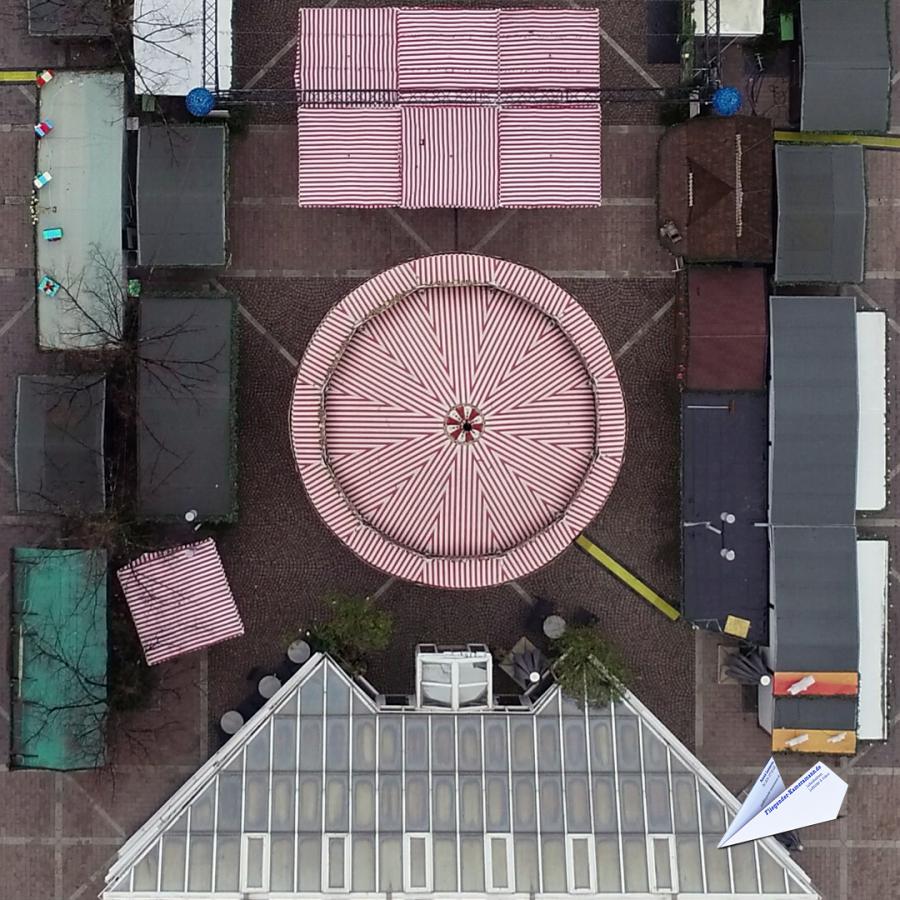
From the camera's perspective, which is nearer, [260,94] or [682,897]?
[682,897]

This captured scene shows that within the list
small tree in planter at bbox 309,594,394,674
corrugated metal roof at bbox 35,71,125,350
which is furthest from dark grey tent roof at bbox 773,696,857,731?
corrugated metal roof at bbox 35,71,125,350

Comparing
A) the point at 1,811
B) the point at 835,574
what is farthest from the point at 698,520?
the point at 1,811

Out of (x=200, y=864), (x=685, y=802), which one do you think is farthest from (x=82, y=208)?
Result: (x=685, y=802)

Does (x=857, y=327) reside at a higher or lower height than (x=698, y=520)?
higher

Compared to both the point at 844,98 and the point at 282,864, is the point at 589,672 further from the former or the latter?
the point at 844,98

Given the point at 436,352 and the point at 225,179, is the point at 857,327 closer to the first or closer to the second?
the point at 436,352
